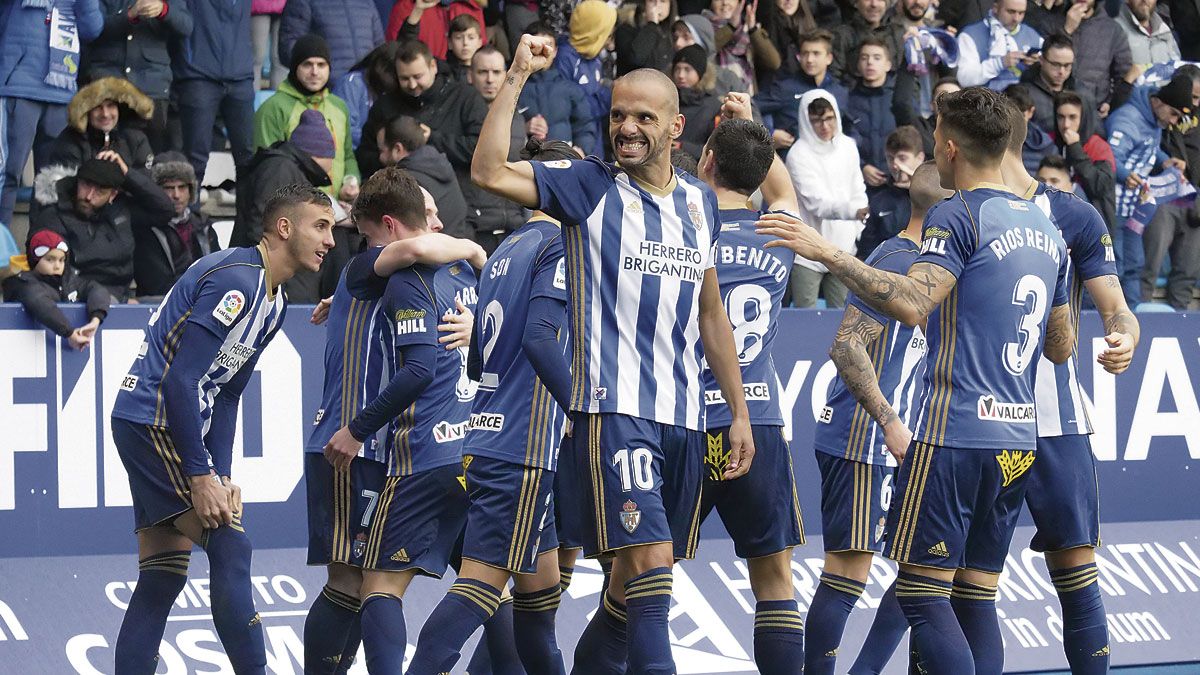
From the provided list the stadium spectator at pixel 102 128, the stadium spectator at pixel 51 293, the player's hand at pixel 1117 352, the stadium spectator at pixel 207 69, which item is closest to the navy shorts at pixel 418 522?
the player's hand at pixel 1117 352

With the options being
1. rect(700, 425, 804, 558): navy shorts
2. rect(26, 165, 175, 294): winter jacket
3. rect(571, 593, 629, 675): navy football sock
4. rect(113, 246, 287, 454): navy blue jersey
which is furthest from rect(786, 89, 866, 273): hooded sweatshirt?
rect(571, 593, 629, 675): navy football sock

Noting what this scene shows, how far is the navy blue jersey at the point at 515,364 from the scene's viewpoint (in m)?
6.95

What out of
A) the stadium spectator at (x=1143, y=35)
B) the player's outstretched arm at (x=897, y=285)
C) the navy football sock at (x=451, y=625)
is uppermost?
the stadium spectator at (x=1143, y=35)

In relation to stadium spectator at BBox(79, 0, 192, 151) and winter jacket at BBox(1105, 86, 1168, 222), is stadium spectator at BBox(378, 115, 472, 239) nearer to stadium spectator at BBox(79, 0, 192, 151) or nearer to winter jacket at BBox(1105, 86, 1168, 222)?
stadium spectator at BBox(79, 0, 192, 151)

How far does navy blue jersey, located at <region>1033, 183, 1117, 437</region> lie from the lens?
7.24 m

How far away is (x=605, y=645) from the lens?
6.57 metres

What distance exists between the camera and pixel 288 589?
31.0 feet

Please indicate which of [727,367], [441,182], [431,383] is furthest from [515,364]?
[441,182]

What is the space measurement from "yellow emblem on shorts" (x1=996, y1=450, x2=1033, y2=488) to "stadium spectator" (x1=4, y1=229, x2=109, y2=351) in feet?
Result: 17.4

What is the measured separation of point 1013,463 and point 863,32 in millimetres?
9022

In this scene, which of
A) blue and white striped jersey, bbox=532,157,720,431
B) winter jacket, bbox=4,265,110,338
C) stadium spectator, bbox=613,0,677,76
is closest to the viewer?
blue and white striped jersey, bbox=532,157,720,431

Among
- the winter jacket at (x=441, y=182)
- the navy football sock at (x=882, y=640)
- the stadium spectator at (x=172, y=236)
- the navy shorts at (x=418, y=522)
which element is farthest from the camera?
the winter jacket at (x=441, y=182)

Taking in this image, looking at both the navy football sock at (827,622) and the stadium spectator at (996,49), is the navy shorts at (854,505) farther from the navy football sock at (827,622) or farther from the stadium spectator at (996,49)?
the stadium spectator at (996,49)

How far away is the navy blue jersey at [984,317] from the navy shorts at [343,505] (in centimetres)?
245
